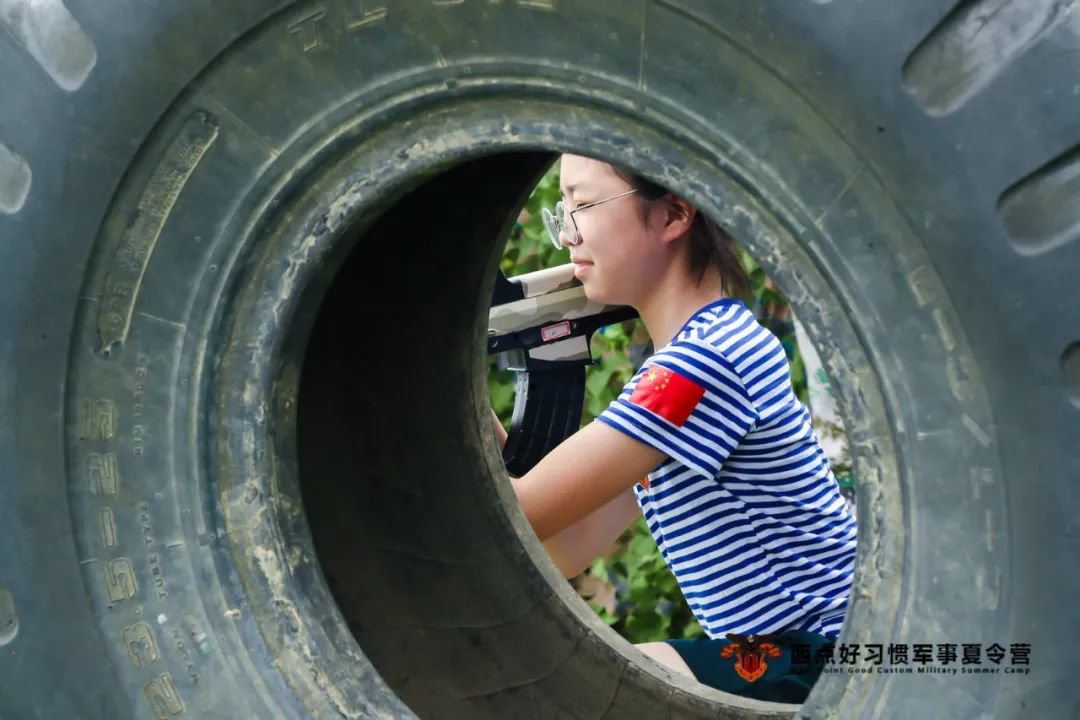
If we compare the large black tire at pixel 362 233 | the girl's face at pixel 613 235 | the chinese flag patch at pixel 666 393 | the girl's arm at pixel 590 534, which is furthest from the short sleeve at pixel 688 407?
the girl's arm at pixel 590 534

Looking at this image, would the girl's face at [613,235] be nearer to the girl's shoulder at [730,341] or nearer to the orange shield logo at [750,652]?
the girl's shoulder at [730,341]

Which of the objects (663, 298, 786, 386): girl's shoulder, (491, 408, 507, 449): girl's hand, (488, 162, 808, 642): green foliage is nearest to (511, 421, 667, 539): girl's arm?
(663, 298, 786, 386): girl's shoulder

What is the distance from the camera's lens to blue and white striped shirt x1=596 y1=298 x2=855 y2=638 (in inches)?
73.7

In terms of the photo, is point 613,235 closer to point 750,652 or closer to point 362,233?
point 750,652

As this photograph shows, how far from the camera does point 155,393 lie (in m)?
1.25

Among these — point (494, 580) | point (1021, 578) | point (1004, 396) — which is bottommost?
point (1021, 578)

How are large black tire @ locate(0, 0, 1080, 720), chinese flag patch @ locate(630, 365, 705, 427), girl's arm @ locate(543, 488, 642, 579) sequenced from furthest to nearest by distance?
girl's arm @ locate(543, 488, 642, 579)
chinese flag patch @ locate(630, 365, 705, 427)
large black tire @ locate(0, 0, 1080, 720)

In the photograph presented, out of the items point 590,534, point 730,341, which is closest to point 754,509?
point 730,341

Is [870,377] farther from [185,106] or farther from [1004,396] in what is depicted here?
[185,106]

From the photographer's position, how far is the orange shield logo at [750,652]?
2.04m

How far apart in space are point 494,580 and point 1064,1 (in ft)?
4.87

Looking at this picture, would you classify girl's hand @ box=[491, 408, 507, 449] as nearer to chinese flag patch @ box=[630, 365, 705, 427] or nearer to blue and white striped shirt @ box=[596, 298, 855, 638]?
blue and white striped shirt @ box=[596, 298, 855, 638]

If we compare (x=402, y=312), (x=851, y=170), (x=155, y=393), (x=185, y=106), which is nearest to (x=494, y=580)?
(x=402, y=312)

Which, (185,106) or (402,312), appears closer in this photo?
(185,106)
